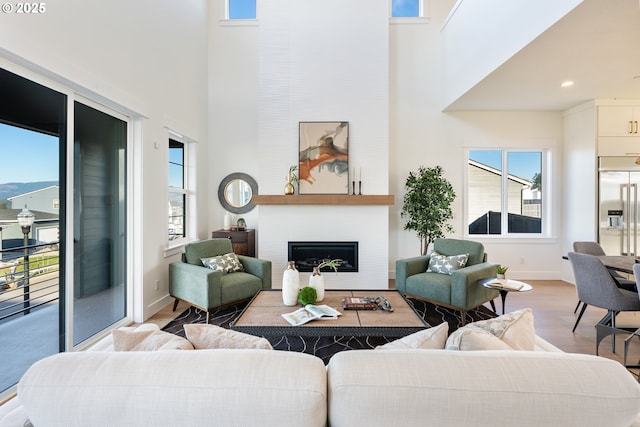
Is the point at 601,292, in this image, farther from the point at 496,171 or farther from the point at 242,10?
the point at 242,10

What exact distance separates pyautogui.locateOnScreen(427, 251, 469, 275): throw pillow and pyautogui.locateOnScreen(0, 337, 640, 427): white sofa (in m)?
2.69

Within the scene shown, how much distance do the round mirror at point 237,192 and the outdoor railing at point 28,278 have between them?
284 centimetres

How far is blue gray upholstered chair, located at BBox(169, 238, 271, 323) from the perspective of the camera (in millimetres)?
3055

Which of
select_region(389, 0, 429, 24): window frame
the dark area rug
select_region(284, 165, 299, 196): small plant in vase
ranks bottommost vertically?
the dark area rug

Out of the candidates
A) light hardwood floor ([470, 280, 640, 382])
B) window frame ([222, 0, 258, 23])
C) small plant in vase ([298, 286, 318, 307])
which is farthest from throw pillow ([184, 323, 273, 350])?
window frame ([222, 0, 258, 23])

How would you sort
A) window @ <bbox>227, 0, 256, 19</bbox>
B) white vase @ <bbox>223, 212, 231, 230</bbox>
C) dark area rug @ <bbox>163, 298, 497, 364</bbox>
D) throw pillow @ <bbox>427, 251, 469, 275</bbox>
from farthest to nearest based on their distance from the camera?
window @ <bbox>227, 0, 256, 19</bbox>, white vase @ <bbox>223, 212, 231, 230</bbox>, throw pillow @ <bbox>427, 251, 469, 275</bbox>, dark area rug @ <bbox>163, 298, 497, 364</bbox>

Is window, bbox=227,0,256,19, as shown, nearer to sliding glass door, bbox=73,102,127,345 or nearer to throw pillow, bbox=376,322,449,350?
sliding glass door, bbox=73,102,127,345

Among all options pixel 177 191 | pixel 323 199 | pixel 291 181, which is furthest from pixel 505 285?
pixel 177 191

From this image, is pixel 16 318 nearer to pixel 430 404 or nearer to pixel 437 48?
pixel 430 404

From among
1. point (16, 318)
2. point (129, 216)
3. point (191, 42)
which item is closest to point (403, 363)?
point (16, 318)

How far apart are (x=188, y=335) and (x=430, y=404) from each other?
2.81ft

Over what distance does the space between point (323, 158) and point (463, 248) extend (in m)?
2.22

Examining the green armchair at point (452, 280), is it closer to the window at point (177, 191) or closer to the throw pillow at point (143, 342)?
the throw pillow at point (143, 342)

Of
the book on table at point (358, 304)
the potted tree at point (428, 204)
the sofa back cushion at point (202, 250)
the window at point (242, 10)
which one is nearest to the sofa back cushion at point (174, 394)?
the book on table at point (358, 304)
